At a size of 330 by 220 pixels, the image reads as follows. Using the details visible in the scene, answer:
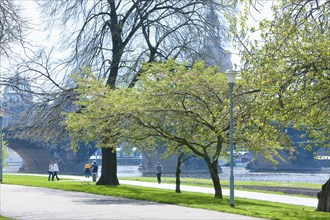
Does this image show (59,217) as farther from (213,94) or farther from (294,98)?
(213,94)

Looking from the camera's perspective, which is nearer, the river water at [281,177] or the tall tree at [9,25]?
the tall tree at [9,25]

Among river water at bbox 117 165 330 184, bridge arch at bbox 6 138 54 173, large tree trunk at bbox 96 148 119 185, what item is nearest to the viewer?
large tree trunk at bbox 96 148 119 185

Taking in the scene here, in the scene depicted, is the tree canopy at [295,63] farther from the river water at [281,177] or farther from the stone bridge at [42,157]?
the stone bridge at [42,157]

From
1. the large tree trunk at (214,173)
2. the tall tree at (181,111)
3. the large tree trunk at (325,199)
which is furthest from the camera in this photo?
the large tree trunk at (214,173)

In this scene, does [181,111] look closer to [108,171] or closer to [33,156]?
[108,171]

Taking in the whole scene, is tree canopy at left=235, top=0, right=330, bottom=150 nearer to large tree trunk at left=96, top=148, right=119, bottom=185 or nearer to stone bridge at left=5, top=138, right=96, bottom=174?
large tree trunk at left=96, top=148, right=119, bottom=185

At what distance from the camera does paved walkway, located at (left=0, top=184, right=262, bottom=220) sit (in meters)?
18.2

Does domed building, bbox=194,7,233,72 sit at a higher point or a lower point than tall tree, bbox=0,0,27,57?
higher

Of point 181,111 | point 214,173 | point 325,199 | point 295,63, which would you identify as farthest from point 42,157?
point 295,63

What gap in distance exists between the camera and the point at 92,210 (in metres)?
20.3

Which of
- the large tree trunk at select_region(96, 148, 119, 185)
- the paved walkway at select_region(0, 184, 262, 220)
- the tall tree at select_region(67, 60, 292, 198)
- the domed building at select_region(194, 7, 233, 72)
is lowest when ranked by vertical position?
the paved walkway at select_region(0, 184, 262, 220)

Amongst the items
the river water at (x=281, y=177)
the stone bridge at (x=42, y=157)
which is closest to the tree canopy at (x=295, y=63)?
the river water at (x=281, y=177)

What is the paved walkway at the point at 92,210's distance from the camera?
59.7 feet

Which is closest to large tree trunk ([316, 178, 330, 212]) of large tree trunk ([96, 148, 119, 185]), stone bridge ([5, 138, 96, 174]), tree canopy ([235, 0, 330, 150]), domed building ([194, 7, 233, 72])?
tree canopy ([235, 0, 330, 150])
